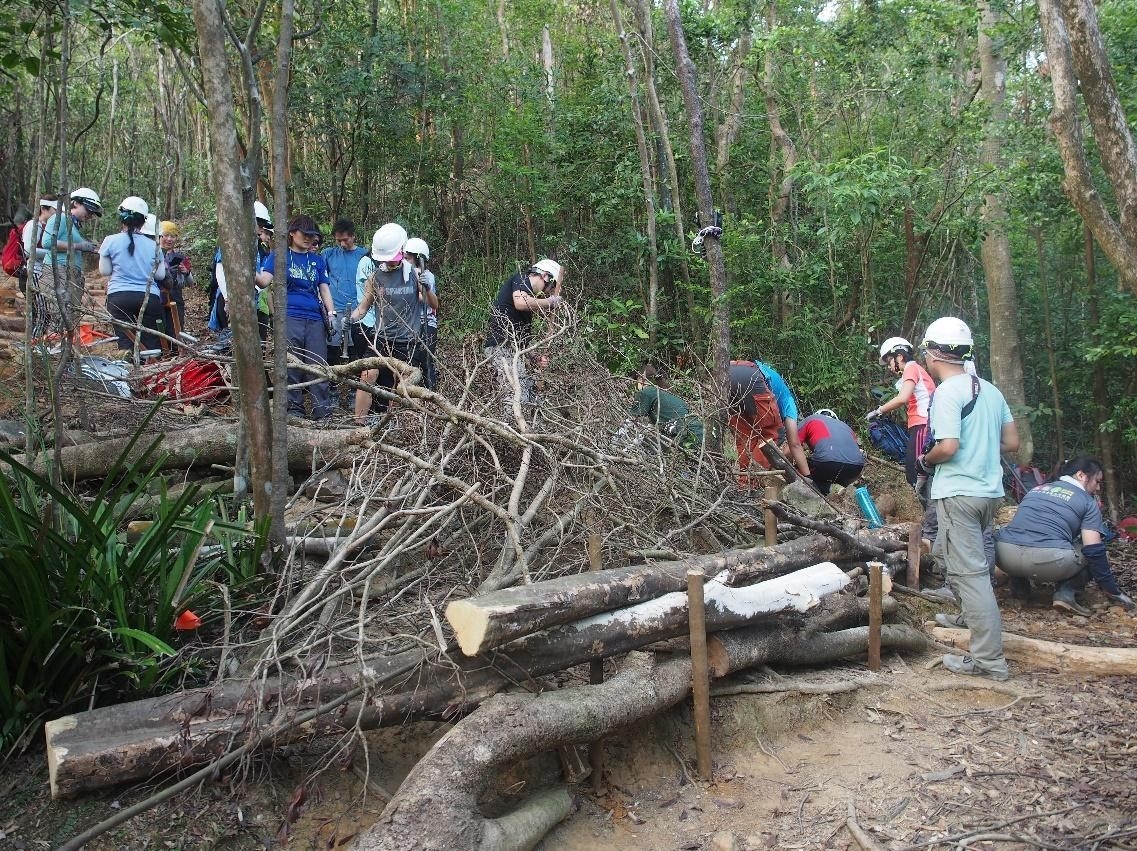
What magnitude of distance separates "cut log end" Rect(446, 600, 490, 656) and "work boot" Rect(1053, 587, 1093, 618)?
4.83 meters

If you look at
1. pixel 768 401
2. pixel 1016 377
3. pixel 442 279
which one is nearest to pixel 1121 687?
pixel 768 401

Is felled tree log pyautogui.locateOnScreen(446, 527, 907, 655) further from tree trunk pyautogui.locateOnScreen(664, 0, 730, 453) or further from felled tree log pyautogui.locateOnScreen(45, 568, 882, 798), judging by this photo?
tree trunk pyautogui.locateOnScreen(664, 0, 730, 453)

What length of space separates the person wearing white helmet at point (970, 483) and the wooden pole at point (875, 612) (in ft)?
1.37

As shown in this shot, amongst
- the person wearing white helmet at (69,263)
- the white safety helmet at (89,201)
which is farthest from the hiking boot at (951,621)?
the white safety helmet at (89,201)

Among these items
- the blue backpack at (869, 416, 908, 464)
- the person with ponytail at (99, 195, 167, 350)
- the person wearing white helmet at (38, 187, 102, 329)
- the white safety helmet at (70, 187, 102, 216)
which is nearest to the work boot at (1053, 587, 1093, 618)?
the blue backpack at (869, 416, 908, 464)

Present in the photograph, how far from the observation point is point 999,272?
989 centimetres

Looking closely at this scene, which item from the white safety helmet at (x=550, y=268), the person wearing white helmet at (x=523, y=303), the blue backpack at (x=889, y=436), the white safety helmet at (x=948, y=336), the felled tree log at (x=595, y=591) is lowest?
the felled tree log at (x=595, y=591)

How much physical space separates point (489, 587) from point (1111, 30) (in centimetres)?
854

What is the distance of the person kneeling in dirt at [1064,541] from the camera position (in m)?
6.14

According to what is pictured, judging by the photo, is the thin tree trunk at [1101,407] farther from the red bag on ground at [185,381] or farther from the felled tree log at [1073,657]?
the red bag on ground at [185,381]

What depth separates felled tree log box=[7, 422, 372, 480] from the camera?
580 centimetres

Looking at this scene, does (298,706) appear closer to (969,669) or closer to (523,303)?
(969,669)

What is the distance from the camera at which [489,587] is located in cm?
413

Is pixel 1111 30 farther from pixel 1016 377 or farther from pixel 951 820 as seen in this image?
pixel 951 820
